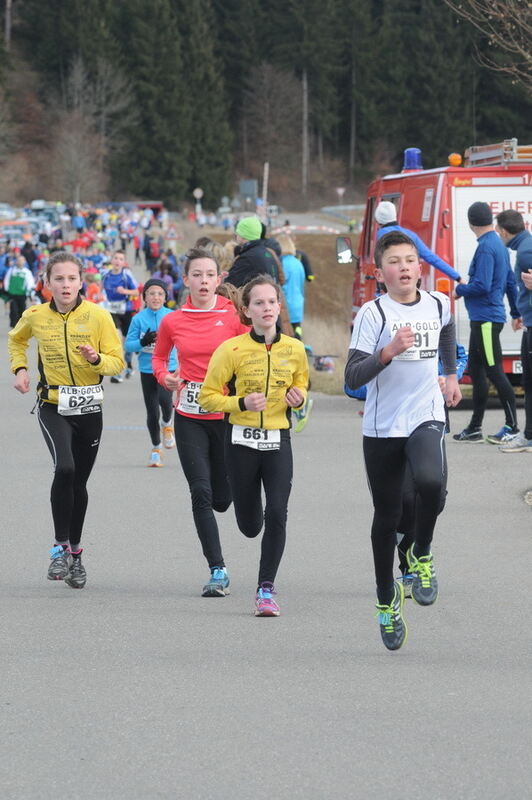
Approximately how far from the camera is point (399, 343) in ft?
20.6

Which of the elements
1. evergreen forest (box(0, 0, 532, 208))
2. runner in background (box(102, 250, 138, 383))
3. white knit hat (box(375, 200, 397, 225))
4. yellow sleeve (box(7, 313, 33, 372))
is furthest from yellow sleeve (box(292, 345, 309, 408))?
evergreen forest (box(0, 0, 532, 208))

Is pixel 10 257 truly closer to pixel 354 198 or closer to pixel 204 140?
pixel 204 140

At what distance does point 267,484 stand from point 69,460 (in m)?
1.29

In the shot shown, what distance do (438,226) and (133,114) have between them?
107 meters

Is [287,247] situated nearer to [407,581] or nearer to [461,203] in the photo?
[461,203]

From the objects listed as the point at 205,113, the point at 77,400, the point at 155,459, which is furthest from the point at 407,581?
the point at 205,113

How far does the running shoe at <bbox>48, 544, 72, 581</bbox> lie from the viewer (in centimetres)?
832

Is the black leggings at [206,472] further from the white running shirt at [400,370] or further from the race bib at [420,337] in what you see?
the race bib at [420,337]

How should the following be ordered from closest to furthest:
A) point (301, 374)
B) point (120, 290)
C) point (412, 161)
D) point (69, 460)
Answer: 1. point (301, 374)
2. point (69, 460)
3. point (412, 161)
4. point (120, 290)

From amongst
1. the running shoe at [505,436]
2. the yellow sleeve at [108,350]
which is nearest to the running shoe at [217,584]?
the yellow sleeve at [108,350]

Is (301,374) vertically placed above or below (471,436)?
above

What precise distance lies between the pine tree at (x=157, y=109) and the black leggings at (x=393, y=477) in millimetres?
113284

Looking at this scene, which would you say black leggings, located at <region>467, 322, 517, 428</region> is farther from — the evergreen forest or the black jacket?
the evergreen forest

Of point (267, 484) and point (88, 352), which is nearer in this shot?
point (267, 484)
